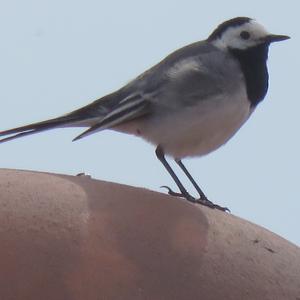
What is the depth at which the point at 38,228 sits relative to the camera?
99.7 inches

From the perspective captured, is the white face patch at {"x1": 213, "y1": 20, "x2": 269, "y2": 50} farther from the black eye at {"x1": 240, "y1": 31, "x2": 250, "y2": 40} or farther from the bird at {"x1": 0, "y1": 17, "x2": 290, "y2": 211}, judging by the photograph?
the bird at {"x1": 0, "y1": 17, "x2": 290, "y2": 211}

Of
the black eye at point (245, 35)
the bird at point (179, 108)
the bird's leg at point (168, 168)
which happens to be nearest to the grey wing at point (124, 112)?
the bird at point (179, 108)

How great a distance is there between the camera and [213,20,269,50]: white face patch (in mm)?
4688

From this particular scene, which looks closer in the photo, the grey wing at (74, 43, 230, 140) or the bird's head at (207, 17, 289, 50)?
the grey wing at (74, 43, 230, 140)

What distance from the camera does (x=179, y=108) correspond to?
408 cm

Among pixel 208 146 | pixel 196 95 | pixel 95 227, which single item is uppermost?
pixel 95 227

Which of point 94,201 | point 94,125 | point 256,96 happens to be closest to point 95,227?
point 94,201

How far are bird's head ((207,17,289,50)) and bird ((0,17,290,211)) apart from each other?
0.82 ft

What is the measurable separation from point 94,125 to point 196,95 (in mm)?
485

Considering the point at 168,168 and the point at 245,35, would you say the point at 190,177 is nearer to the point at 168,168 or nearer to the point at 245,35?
the point at 168,168

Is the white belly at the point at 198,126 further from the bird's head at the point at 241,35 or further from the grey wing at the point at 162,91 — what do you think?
the bird's head at the point at 241,35

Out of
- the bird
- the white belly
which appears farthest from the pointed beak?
the white belly

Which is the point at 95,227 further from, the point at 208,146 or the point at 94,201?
the point at 208,146

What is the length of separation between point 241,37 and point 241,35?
0.03 m
